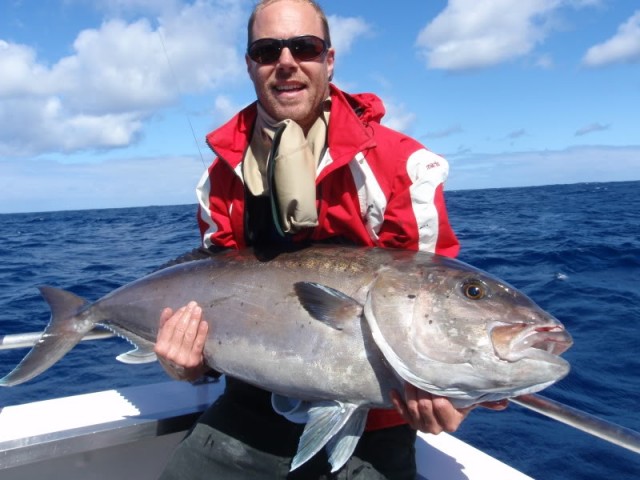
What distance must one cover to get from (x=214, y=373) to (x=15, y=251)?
20.3 metres

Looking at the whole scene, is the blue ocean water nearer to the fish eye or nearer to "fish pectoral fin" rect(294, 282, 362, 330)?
the fish eye

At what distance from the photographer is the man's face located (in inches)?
113

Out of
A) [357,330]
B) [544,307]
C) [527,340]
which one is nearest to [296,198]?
[357,330]

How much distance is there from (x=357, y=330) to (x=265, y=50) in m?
1.52

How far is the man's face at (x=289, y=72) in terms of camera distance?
286cm

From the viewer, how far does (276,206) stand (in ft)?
8.61

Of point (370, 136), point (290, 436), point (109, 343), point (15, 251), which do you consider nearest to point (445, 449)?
point (290, 436)

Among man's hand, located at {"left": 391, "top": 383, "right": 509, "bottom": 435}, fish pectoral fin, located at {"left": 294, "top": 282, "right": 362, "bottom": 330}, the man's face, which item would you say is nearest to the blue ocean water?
man's hand, located at {"left": 391, "top": 383, "right": 509, "bottom": 435}

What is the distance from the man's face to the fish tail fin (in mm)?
1643

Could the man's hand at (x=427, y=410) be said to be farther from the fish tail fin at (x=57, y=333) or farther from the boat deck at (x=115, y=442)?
the fish tail fin at (x=57, y=333)

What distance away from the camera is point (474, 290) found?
2.26 meters

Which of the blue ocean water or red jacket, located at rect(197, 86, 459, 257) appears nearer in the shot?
red jacket, located at rect(197, 86, 459, 257)

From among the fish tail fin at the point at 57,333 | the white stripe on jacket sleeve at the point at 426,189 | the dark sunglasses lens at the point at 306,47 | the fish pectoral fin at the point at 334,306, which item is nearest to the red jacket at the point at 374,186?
the white stripe on jacket sleeve at the point at 426,189

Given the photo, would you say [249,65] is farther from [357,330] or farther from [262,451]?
[262,451]
